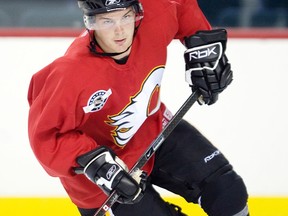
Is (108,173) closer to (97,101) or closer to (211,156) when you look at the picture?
(97,101)

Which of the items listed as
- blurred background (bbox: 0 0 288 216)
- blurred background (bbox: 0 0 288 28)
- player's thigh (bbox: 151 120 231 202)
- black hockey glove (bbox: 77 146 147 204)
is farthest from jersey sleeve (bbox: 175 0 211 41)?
blurred background (bbox: 0 0 288 28)

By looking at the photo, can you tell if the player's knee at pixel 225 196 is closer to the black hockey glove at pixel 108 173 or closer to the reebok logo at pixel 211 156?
the reebok logo at pixel 211 156

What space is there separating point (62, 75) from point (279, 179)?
4.18 feet

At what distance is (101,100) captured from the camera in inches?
76.2

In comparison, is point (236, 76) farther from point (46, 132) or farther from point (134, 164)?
point (46, 132)

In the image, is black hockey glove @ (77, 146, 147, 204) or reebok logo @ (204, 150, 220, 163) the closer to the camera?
black hockey glove @ (77, 146, 147, 204)

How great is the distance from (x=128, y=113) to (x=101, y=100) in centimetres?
12

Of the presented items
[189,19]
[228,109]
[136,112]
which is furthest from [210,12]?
[136,112]

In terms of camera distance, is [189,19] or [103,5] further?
[189,19]

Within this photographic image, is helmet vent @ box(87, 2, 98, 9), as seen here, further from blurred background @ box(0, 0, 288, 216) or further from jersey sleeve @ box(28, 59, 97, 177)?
blurred background @ box(0, 0, 288, 216)

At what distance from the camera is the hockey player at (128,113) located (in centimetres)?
188

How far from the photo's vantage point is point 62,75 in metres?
1.88

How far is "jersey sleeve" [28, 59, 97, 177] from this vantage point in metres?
1.86

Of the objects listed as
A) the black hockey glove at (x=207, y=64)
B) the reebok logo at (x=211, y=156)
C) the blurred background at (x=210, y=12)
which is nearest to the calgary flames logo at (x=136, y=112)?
the black hockey glove at (x=207, y=64)
